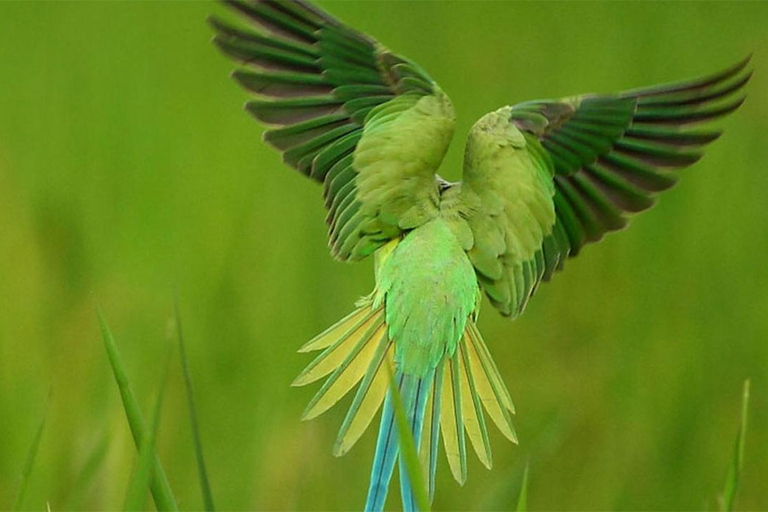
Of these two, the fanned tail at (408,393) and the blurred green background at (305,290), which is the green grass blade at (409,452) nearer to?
the fanned tail at (408,393)

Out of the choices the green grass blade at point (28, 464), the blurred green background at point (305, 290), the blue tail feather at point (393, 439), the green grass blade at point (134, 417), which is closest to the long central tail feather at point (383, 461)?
the blue tail feather at point (393, 439)

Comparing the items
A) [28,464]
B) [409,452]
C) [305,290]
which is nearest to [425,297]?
[409,452]

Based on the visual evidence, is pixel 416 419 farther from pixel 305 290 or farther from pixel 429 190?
pixel 305 290

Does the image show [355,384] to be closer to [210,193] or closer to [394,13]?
[210,193]

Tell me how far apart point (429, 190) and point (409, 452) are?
1.25 feet

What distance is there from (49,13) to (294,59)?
3856 millimetres

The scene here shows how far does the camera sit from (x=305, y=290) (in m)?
3.02

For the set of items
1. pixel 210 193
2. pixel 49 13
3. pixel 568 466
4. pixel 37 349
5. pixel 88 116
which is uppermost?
pixel 49 13

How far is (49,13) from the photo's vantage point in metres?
5.32

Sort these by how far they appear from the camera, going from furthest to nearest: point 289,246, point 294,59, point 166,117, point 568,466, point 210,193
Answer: point 166,117 → point 210,193 → point 289,246 → point 568,466 → point 294,59

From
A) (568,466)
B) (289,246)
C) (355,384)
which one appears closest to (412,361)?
(355,384)

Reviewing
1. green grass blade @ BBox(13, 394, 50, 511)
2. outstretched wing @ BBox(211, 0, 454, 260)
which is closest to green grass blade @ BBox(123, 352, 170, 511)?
green grass blade @ BBox(13, 394, 50, 511)

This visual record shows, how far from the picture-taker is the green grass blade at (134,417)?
1.26m

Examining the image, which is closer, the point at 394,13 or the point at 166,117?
the point at 166,117
